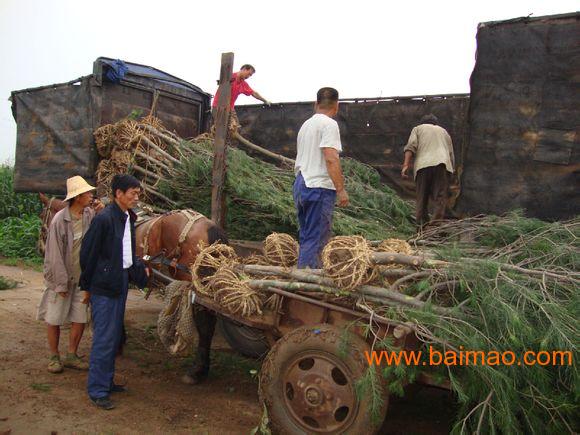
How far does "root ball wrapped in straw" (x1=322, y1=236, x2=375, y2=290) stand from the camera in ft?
10.6

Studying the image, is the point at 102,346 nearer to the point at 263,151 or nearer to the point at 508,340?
the point at 508,340

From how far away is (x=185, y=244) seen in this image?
16.6 ft

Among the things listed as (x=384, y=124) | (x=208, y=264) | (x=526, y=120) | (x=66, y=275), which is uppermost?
(x=384, y=124)

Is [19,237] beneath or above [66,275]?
beneath

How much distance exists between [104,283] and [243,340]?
178 cm

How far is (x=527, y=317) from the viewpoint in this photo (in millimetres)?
2959

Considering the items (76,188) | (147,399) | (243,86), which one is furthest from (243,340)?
(243,86)

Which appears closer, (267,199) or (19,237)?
(267,199)

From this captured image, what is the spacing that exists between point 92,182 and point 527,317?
18.9 feet

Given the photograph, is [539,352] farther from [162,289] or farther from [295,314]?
[162,289]

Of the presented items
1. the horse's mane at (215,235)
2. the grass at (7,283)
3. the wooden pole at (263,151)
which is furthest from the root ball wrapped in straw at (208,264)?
the grass at (7,283)

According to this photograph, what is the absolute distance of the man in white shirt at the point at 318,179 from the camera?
415cm

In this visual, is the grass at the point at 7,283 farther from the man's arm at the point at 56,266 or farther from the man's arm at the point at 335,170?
the man's arm at the point at 335,170

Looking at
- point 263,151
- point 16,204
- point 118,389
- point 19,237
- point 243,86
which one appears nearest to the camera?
point 118,389
